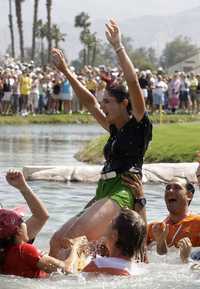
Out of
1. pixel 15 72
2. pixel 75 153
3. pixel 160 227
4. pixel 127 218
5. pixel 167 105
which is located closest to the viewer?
pixel 127 218

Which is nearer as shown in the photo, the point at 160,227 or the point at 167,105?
the point at 160,227

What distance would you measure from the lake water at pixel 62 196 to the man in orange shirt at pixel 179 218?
1.14ft

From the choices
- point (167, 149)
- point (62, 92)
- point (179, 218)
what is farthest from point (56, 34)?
point (179, 218)

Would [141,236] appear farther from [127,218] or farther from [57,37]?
[57,37]

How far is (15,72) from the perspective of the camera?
125 ft

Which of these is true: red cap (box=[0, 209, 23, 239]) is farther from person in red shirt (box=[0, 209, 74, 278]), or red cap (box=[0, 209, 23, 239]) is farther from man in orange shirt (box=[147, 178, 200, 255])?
man in orange shirt (box=[147, 178, 200, 255])

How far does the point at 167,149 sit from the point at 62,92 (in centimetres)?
1819

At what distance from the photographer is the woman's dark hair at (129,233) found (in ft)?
25.3

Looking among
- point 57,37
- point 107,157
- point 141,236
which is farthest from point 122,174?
point 57,37

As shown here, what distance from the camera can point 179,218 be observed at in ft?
33.2

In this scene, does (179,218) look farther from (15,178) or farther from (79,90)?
(15,178)

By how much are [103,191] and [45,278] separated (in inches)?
49.1

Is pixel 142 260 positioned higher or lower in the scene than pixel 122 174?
lower

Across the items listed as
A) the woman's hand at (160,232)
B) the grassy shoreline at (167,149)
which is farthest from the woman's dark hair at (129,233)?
the grassy shoreline at (167,149)
